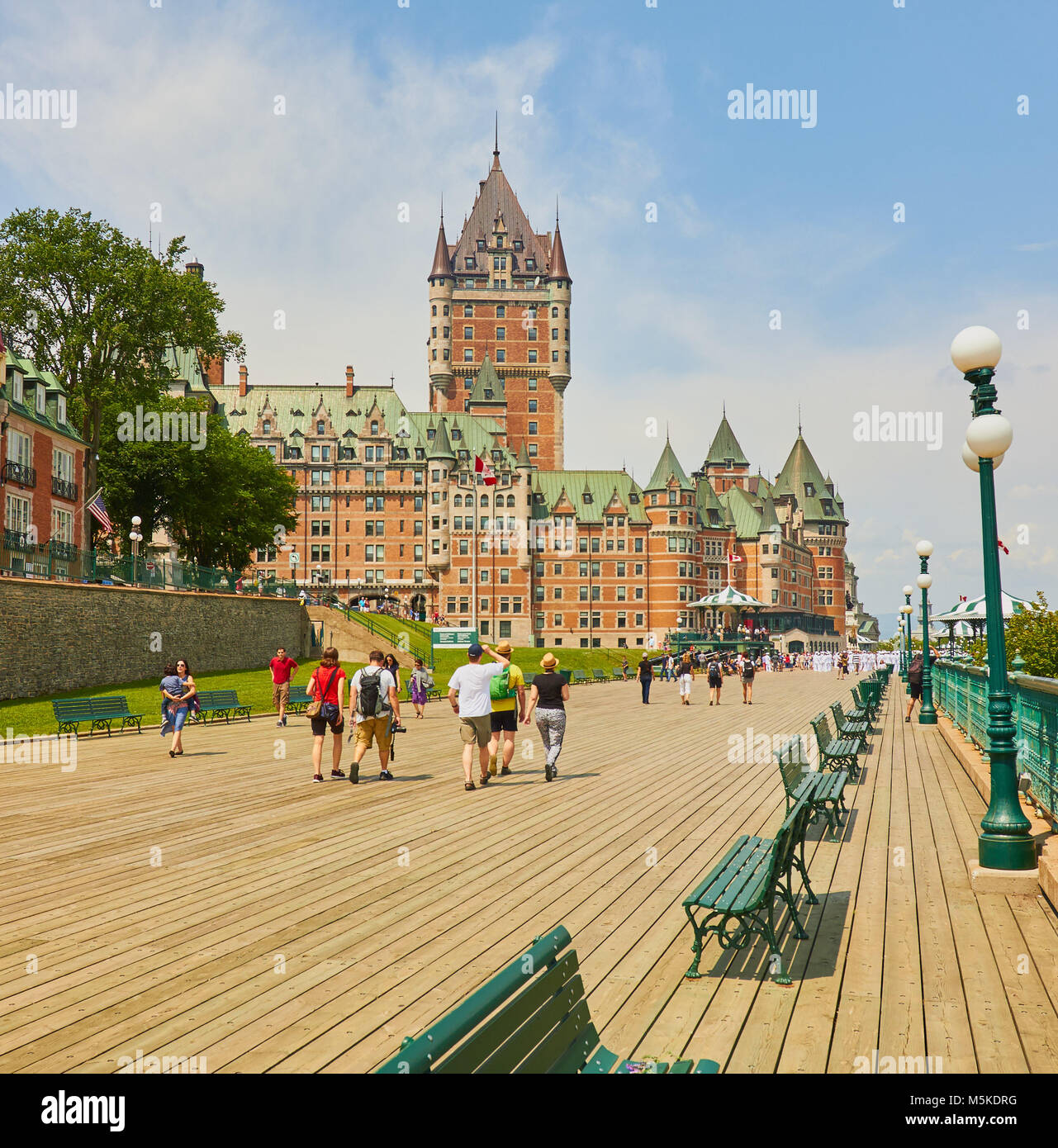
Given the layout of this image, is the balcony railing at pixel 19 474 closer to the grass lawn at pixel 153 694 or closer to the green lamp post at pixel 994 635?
the grass lawn at pixel 153 694

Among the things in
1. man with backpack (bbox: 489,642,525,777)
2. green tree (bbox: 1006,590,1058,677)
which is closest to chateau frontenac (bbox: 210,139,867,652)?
green tree (bbox: 1006,590,1058,677)

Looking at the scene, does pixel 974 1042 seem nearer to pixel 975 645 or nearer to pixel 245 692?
pixel 245 692

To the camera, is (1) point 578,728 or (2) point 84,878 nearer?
(2) point 84,878

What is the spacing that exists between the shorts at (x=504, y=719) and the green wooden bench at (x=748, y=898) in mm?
7618

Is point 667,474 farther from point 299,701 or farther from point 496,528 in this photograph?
point 299,701

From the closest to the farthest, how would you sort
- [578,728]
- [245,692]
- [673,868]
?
A: [673,868], [578,728], [245,692]

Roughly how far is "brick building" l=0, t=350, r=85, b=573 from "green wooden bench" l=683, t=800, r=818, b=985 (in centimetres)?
3343

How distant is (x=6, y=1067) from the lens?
4.57 m

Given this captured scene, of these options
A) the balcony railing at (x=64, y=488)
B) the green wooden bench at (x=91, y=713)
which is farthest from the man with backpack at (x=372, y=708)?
the balcony railing at (x=64, y=488)

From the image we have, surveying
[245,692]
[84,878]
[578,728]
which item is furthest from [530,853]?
[245,692]

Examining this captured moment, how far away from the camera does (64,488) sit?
43.5 meters

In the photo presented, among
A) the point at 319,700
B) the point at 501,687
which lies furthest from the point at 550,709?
the point at 319,700
